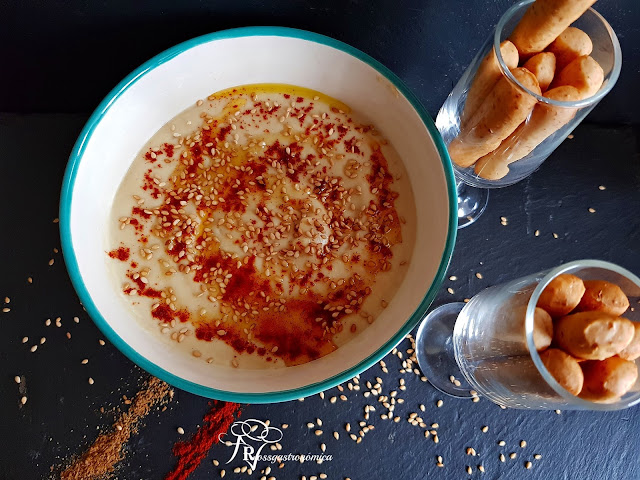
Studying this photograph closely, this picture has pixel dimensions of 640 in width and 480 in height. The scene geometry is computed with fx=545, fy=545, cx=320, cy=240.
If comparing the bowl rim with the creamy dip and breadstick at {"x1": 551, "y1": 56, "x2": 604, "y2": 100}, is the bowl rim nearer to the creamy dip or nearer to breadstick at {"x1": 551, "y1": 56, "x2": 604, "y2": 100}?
the creamy dip

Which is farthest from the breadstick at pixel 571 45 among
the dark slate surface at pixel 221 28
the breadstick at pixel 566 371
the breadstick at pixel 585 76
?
the breadstick at pixel 566 371

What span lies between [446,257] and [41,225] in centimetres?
75

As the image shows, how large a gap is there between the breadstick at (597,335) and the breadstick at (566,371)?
0.02 metres

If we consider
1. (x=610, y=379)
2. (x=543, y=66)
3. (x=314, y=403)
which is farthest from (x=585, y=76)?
(x=314, y=403)

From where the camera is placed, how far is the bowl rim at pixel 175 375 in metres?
0.83

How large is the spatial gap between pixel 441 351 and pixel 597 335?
1.19ft

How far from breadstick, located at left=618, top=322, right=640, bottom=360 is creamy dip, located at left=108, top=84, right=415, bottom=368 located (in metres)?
0.36

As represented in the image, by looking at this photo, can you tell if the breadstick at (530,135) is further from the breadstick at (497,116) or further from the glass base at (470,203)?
the glass base at (470,203)

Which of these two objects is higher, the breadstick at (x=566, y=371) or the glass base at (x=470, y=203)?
the breadstick at (x=566, y=371)

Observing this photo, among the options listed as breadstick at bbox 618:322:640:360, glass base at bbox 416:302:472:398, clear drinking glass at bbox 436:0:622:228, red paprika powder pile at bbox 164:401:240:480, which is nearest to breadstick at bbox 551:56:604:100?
clear drinking glass at bbox 436:0:622:228

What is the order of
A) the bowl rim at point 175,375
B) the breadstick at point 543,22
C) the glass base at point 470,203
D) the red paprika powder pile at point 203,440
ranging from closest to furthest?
the breadstick at point 543,22 < the bowl rim at point 175,375 < the red paprika powder pile at point 203,440 < the glass base at point 470,203

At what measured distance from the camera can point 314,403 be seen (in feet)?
3.19

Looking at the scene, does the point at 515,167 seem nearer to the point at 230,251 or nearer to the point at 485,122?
the point at 485,122

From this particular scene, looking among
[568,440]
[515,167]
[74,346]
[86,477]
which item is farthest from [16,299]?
[568,440]
